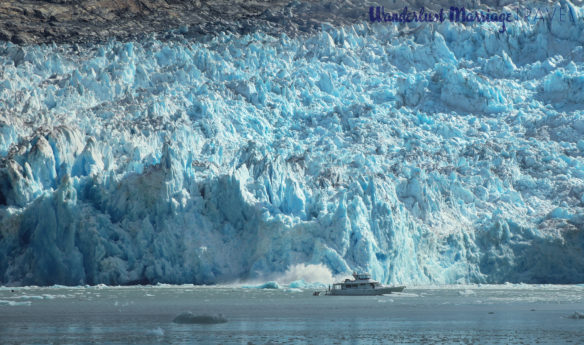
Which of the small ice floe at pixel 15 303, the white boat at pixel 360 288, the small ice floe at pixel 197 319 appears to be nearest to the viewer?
the small ice floe at pixel 197 319

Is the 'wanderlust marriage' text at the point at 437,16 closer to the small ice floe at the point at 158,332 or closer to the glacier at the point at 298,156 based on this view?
the glacier at the point at 298,156

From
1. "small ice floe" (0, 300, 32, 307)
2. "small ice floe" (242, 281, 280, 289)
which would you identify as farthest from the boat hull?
"small ice floe" (0, 300, 32, 307)

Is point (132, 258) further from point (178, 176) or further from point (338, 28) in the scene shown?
point (338, 28)

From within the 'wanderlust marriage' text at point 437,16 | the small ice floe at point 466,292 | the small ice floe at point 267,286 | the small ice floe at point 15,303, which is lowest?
the small ice floe at point 15,303

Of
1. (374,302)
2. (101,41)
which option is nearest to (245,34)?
(101,41)

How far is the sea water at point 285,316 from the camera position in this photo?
71.3 feet

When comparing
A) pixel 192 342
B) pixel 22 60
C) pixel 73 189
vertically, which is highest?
pixel 22 60

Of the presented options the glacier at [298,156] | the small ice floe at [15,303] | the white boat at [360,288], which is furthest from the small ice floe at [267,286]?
the small ice floe at [15,303]

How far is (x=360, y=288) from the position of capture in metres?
37.7

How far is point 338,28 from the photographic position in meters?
59.7

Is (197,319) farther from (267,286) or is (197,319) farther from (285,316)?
(267,286)

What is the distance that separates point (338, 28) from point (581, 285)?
22.7m

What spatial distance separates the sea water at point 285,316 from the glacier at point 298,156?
5.94 ft

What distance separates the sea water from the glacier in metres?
1.81
